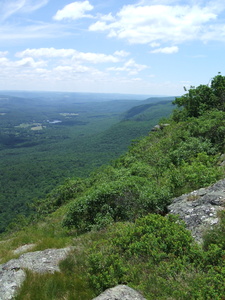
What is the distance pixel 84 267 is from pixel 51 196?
3023 cm

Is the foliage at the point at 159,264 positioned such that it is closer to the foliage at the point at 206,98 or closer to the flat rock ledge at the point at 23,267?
the flat rock ledge at the point at 23,267

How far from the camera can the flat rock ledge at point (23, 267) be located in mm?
4605

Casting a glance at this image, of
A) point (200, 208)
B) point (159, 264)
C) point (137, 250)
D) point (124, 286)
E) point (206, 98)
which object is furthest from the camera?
point (206, 98)

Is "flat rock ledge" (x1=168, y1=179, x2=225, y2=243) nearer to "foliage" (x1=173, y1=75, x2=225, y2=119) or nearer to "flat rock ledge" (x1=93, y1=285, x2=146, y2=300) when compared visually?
"flat rock ledge" (x1=93, y1=285, x2=146, y2=300)

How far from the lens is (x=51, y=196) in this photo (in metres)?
33.9

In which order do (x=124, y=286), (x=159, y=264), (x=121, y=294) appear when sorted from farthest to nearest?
1. (x=159, y=264)
2. (x=124, y=286)
3. (x=121, y=294)

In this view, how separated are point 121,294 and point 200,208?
367 cm

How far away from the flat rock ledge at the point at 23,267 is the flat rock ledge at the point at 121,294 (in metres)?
1.73

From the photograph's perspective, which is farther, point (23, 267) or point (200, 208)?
point (200, 208)

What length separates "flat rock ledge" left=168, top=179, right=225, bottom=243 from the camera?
5.86 m

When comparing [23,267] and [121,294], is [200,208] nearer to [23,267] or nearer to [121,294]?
[121,294]

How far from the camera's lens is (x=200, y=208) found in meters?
6.68

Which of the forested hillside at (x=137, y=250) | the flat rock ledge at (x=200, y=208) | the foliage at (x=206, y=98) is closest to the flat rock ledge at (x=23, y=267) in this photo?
the forested hillside at (x=137, y=250)

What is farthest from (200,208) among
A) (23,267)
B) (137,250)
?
(23,267)
